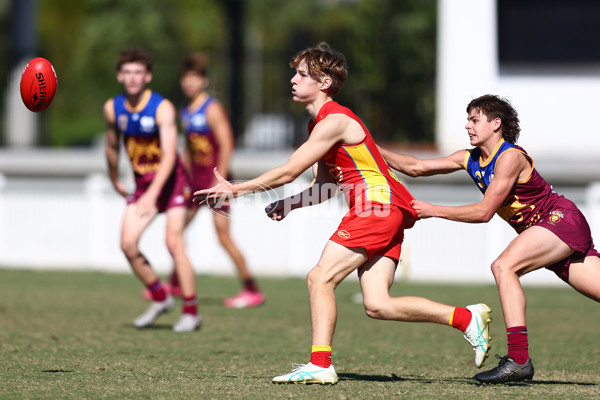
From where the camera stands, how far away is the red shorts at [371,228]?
5973 millimetres

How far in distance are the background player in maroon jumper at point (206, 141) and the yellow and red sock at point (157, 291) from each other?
1.32 m

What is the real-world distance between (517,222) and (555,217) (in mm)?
253

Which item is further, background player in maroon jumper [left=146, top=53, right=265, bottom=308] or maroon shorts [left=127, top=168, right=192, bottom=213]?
background player in maroon jumper [left=146, top=53, right=265, bottom=308]

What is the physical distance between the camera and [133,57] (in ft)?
28.0

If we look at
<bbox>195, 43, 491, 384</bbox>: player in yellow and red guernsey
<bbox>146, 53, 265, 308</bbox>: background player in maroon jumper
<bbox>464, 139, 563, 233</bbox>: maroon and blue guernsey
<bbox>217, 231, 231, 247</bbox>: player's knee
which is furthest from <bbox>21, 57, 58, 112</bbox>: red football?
<bbox>217, 231, 231, 247</bbox>: player's knee

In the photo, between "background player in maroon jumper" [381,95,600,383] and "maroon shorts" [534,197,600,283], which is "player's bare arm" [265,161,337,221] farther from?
"maroon shorts" [534,197,600,283]

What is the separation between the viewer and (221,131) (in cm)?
1035

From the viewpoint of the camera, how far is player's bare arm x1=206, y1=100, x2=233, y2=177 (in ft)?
34.0

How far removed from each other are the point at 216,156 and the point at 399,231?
15.7 feet

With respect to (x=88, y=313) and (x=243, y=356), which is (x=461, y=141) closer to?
(x=88, y=313)

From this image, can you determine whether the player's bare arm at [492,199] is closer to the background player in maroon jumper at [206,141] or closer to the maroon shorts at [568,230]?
the maroon shorts at [568,230]

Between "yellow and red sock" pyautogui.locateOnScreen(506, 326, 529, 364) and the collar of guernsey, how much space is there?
909mm

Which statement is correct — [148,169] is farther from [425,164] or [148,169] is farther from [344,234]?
[344,234]

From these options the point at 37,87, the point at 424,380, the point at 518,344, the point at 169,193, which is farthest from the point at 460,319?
the point at 169,193
